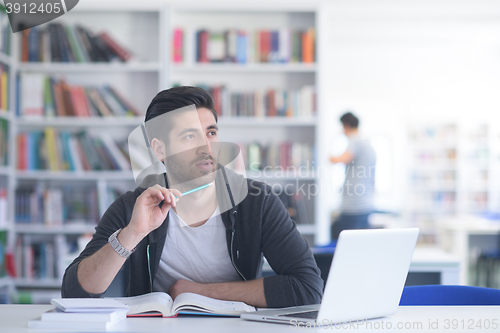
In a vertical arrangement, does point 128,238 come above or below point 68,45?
below

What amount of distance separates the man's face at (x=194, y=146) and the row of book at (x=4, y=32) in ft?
7.82

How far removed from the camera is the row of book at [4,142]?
3.23m

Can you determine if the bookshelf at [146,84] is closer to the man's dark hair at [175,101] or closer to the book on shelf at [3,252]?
the book on shelf at [3,252]

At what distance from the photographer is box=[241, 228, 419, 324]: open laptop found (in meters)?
0.87

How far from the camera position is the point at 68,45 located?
3383 millimetres

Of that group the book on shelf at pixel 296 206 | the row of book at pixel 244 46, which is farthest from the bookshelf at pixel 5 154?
the book on shelf at pixel 296 206

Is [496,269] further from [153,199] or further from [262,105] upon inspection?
[153,199]

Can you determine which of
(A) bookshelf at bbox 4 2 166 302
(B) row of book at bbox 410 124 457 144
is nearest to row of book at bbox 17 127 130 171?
(A) bookshelf at bbox 4 2 166 302

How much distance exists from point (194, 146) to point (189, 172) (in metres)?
0.08

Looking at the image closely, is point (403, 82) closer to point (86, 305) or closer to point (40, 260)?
point (40, 260)

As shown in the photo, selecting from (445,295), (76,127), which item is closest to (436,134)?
(76,127)

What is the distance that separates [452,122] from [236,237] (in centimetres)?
609

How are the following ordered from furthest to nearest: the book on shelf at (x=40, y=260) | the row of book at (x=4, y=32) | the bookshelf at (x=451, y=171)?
the bookshelf at (x=451, y=171)
the book on shelf at (x=40, y=260)
the row of book at (x=4, y=32)

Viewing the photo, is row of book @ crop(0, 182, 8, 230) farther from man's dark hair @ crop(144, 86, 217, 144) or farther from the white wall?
the white wall
